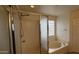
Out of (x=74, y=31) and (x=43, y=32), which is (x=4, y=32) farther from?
(x=74, y=31)

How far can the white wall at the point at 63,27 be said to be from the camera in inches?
48.2

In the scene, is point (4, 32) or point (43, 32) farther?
point (43, 32)

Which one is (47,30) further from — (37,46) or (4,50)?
(4,50)

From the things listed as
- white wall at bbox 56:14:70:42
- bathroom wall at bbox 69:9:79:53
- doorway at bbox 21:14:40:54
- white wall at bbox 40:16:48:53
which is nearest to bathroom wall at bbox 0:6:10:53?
doorway at bbox 21:14:40:54

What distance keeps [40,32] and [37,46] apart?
6.9 inches

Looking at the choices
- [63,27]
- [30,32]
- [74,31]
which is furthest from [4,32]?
[74,31]

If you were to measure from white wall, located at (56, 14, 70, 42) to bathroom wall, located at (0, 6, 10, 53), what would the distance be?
23.0 inches

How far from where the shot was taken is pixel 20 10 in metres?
1.12

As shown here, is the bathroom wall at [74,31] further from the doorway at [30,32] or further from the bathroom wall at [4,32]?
the bathroom wall at [4,32]

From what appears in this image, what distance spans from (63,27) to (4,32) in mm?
680

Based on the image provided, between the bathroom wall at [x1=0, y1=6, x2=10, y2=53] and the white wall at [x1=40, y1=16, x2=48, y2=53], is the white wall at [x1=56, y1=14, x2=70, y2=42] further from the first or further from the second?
the bathroom wall at [x1=0, y1=6, x2=10, y2=53]

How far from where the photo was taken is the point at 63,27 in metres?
1.24
